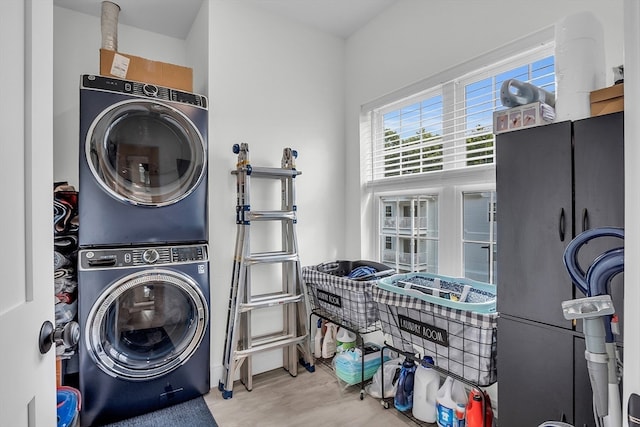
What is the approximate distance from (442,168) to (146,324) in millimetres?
2184

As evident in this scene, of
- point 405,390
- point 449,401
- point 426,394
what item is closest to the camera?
point 449,401

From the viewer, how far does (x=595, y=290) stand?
854 mm

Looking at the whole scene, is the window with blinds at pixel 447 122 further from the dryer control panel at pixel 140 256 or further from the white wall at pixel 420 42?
the dryer control panel at pixel 140 256

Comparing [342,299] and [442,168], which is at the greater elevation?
[442,168]

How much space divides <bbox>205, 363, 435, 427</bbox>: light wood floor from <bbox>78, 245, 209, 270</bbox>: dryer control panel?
0.96m

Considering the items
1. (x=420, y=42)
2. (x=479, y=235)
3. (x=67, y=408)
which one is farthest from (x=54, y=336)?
(x=420, y=42)

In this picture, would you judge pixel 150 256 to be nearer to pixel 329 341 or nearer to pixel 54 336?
pixel 54 336

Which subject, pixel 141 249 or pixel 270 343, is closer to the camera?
pixel 141 249

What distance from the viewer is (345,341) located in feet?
8.43

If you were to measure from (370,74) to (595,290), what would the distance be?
95.3 inches

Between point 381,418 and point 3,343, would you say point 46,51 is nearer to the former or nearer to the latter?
point 3,343

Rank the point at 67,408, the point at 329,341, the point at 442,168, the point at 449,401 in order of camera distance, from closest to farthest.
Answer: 1. the point at 67,408
2. the point at 449,401
3. the point at 442,168
4. the point at 329,341

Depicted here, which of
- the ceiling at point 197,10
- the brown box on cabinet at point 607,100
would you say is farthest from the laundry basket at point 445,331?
the ceiling at point 197,10

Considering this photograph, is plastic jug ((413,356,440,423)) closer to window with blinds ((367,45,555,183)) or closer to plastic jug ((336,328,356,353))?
plastic jug ((336,328,356,353))
